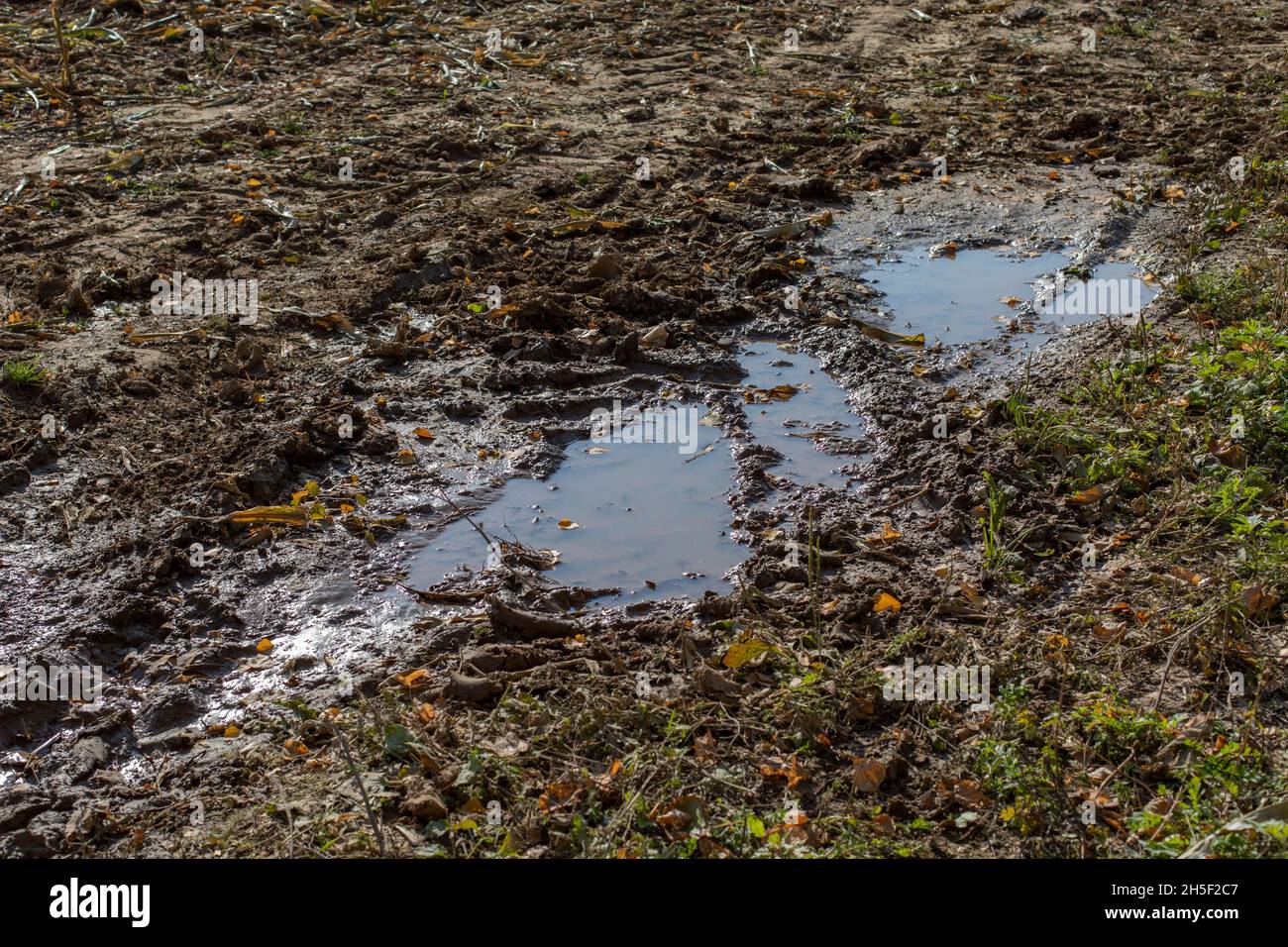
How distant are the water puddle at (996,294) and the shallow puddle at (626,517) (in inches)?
67.3

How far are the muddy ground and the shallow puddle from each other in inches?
4.8

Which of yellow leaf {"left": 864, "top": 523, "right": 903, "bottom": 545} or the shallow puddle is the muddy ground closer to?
yellow leaf {"left": 864, "top": 523, "right": 903, "bottom": 545}

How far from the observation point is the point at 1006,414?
5.30 m

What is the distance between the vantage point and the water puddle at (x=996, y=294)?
632 centimetres

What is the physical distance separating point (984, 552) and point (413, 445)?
242 centimetres

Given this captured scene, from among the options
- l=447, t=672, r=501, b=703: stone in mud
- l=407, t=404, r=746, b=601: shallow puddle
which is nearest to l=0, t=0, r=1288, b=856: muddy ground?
l=447, t=672, r=501, b=703: stone in mud

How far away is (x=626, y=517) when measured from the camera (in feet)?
16.1

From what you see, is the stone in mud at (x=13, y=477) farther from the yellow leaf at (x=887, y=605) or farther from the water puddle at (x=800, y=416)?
the yellow leaf at (x=887, y=605)

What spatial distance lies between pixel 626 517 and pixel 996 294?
298 centimetres

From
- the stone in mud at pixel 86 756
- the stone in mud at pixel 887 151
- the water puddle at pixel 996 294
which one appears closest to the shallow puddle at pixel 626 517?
the stone in mud at pixel 86 756

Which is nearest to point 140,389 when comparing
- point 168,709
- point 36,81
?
point 168,709

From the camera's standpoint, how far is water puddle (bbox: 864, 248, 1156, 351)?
20.7 ft
